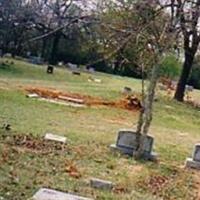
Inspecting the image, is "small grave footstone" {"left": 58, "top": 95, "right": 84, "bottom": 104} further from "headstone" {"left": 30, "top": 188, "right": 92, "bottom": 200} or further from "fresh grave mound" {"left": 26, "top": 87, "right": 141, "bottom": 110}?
"headstone" {"left": 30, "top": 188, "right": 92, "bottom": 200}

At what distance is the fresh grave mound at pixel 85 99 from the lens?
21231mm

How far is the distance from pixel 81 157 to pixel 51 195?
3394mm

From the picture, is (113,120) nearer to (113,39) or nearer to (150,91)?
(113,39)

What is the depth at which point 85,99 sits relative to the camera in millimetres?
22219

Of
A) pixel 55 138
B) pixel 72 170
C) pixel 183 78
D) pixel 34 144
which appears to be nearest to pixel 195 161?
pixel 55 138

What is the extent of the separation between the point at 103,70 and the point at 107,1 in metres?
32.4

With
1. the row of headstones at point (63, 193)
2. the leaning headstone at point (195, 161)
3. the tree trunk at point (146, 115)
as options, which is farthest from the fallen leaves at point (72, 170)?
the leaning headstone at point (195, 161)

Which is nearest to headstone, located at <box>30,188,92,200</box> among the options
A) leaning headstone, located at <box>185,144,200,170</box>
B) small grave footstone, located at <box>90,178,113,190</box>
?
small grave footstone, located at <box>90,178,113,190</box>

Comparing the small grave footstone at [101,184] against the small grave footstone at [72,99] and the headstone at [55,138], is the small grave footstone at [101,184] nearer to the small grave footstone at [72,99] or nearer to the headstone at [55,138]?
the headstone at [55,138]

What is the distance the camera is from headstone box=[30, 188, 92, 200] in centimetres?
727

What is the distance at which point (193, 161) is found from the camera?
1192 cm

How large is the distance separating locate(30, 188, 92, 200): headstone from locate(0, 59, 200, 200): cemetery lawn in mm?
179

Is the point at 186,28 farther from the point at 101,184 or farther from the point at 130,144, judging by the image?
the point at 101,184

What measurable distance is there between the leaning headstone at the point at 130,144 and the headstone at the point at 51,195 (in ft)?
14.1
